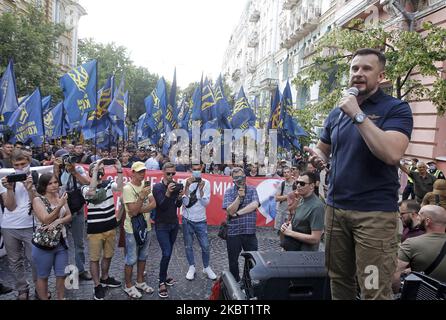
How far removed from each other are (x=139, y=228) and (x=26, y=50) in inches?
681

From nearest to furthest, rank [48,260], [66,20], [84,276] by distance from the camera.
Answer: [48,260]
[84,276]
[66,20]

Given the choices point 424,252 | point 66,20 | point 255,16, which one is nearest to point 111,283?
point 424,252

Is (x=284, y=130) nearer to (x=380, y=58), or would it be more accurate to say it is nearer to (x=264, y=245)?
(x=264, y=245)

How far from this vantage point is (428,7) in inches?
534

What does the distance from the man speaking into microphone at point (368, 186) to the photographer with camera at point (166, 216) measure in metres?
3.70

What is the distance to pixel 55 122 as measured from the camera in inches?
540

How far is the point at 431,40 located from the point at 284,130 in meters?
5.24

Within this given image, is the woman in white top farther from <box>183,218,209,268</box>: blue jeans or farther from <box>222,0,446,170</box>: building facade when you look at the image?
<box>222,0,446,170</box>: building facade

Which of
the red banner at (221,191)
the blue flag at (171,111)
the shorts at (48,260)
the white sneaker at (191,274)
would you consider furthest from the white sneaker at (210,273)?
the blue flag at (171,111)

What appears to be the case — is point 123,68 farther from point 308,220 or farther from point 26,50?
point 308,220

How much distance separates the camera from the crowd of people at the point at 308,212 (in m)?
2.05

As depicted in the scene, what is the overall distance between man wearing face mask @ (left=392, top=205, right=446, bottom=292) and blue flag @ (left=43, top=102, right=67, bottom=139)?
12426 millimetres

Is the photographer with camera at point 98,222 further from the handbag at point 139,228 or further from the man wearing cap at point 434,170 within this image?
the man wearing cap at point 434,170
